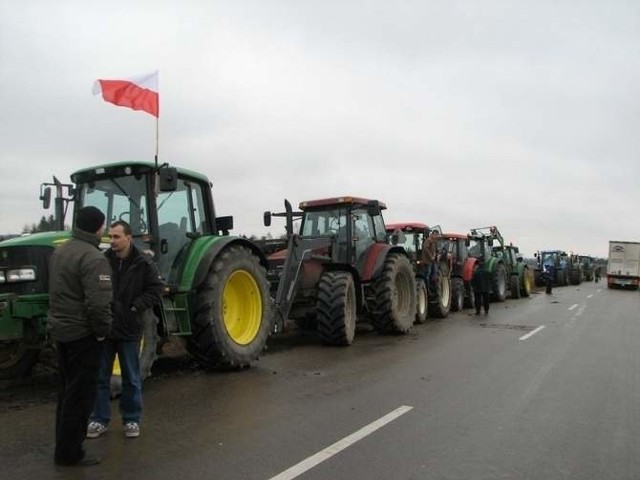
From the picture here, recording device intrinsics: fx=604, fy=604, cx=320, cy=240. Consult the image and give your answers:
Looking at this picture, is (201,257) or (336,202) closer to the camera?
(201,257)

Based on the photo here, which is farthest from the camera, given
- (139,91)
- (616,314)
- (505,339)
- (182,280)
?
(616,314)

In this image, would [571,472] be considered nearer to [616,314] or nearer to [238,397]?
[238,397]

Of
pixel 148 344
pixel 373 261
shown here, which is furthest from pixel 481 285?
pixel 148 344

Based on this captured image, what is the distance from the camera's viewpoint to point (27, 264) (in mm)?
6227

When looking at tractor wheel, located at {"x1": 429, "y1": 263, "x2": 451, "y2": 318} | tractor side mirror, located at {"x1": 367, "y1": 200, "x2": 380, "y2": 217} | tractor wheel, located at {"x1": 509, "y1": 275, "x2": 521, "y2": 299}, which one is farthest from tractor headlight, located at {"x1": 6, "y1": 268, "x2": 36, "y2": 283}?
tractor wheel, located at {"x1": 509, "y1": 275, "x2": 521, "y2": 299}

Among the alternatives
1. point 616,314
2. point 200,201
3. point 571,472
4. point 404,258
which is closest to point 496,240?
point 616,314

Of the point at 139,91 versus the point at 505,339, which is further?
the point at 505,339

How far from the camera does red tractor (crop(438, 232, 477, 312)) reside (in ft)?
58.7

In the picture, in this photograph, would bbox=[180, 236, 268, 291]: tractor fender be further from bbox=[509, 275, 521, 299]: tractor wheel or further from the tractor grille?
bbox=[509, 275, 521, 299]: tractor wheel

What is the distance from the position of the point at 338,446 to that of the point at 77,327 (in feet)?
7.25

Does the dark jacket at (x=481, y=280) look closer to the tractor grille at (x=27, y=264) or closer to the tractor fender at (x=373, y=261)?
the tractor fender at (x=373, y=261)

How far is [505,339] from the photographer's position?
11.2 metres

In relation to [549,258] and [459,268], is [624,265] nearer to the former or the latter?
[549,258]

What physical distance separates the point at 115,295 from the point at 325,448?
82.4 inches
